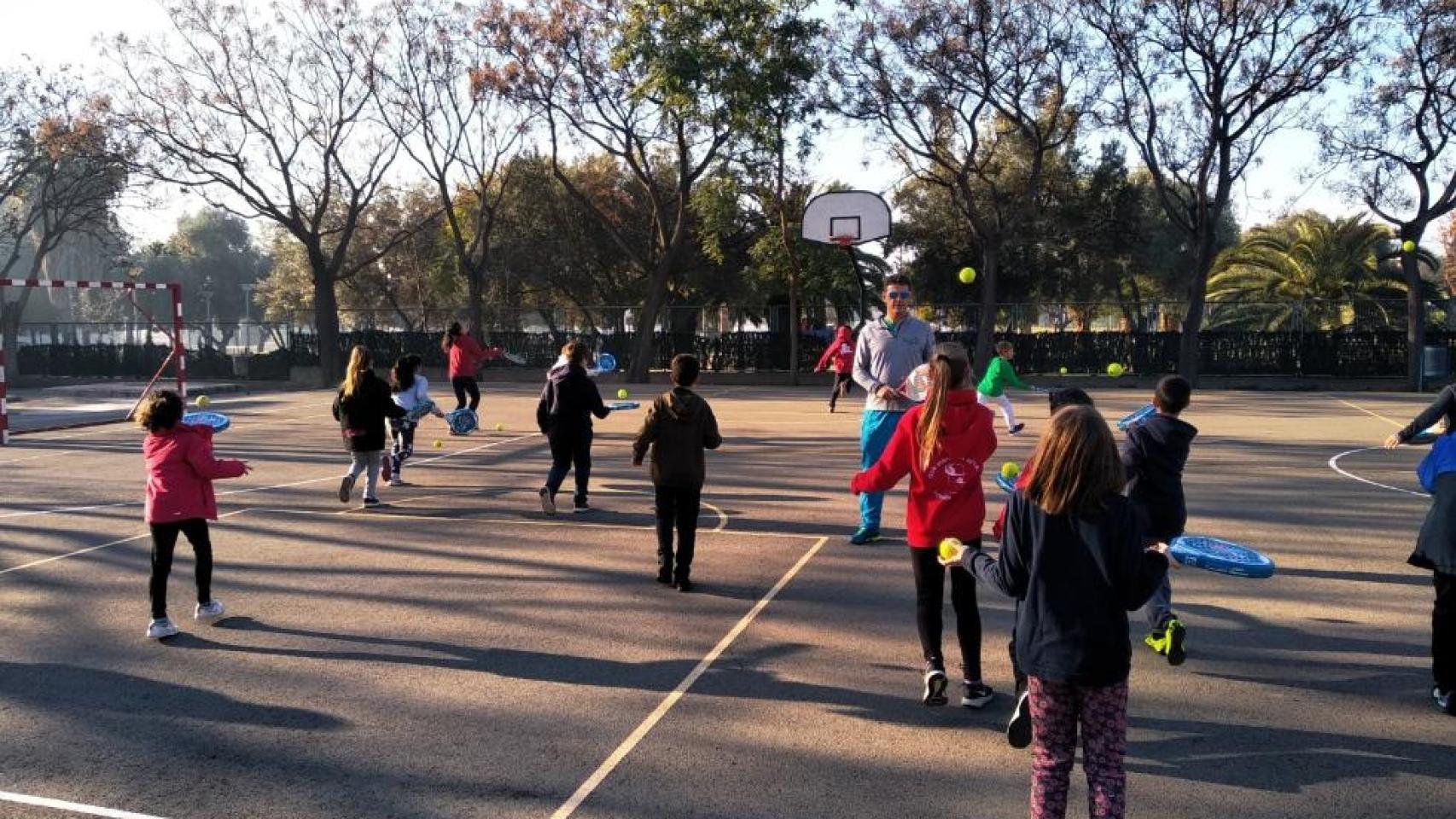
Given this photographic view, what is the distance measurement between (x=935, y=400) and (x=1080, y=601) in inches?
64.8

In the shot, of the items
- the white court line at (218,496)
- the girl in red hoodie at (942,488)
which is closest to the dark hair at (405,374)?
the white court line at (218,496)

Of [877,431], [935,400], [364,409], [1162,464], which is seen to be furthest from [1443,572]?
[364,409]

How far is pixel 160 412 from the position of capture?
6.01 meters

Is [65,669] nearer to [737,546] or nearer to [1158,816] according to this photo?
[737,546]

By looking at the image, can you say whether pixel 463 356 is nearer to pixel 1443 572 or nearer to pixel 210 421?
pixel 210 421

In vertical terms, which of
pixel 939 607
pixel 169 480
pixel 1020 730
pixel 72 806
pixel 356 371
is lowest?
pixel 72 806

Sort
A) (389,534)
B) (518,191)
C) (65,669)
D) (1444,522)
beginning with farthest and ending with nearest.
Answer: (518,191) < (389,534) < (65,669) < (1444,522)

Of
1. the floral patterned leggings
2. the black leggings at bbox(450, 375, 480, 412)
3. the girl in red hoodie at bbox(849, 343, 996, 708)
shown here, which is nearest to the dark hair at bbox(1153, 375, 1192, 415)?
the girl in red hoodie at bbox(849, 343, 996, 708)

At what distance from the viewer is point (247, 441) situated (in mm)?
16703

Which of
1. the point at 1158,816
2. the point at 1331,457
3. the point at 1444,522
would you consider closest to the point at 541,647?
the point at 1158,816

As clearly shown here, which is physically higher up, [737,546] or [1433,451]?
[1433,451]

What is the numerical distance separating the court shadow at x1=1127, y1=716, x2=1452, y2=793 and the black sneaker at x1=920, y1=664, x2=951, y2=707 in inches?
34.3

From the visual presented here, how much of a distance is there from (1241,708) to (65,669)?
6311 millimetres

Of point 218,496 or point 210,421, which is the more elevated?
point 210,421
